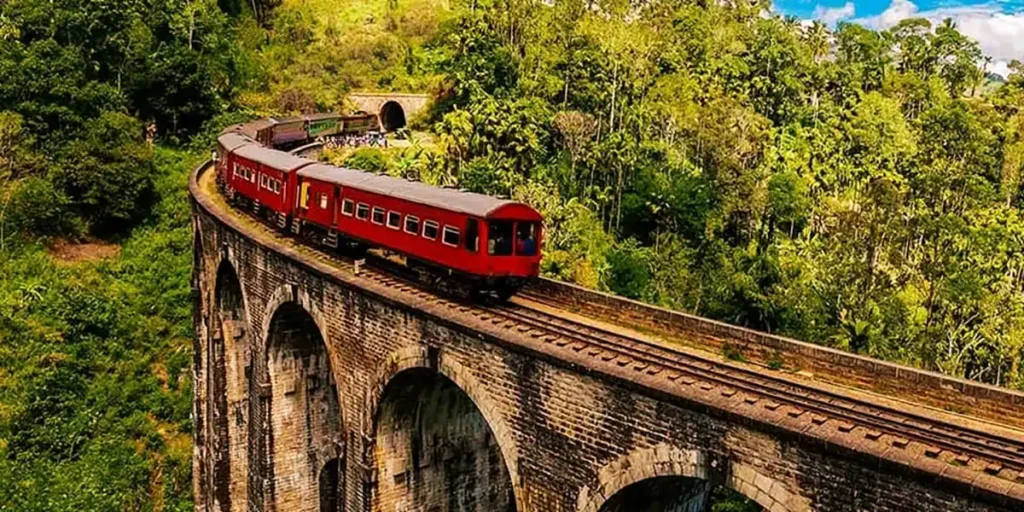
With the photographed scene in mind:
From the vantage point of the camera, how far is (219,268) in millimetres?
25281

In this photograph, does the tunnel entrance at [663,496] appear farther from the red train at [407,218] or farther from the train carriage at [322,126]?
the train carriage at [322,126]

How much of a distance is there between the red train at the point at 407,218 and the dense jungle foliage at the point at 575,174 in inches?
441

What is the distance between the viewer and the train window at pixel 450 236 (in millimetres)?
16438

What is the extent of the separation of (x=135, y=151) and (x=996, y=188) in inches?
1763

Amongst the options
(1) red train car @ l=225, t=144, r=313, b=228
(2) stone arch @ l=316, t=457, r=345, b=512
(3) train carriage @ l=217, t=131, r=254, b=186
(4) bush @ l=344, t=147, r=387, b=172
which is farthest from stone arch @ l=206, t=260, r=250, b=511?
(4) bush @ l=344, t=147, r=387, b=172

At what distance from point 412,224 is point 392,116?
4378cm

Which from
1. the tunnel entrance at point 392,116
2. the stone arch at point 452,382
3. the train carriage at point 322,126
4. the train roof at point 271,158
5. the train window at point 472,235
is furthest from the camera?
the tunnel entrance at point 392,116

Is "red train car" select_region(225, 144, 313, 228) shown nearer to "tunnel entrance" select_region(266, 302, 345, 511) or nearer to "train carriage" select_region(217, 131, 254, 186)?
"train carriage" select_region(217, 131, 254, 186)

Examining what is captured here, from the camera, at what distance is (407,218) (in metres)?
18.0

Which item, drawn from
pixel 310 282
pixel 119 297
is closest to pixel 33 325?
pixel 119 297

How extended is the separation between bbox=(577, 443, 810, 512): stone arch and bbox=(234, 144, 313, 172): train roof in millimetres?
14706

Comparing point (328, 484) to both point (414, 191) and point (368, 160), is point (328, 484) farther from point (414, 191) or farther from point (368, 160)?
point (368, 160)

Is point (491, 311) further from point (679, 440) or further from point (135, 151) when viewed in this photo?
point (135, 151)

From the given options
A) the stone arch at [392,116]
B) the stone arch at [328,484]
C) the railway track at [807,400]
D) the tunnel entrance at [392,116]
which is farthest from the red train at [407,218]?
the tunnel entrance at [392,116]
